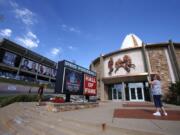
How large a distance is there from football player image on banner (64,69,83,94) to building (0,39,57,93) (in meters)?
28.0

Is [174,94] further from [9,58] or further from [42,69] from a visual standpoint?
[42,69]

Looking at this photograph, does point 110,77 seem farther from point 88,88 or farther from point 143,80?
point 88,88

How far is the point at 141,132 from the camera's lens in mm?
2553

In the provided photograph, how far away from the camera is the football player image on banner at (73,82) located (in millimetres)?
7921

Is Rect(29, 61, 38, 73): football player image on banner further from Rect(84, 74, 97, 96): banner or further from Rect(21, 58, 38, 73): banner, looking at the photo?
Rect(84, 74, 97, 96): banner

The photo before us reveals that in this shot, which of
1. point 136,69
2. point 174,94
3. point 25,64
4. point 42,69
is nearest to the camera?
point 174,94

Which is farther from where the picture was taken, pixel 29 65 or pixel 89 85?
pixel 29 65

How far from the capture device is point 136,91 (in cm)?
2200

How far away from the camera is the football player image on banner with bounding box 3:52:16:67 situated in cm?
3681

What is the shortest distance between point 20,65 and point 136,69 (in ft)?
126

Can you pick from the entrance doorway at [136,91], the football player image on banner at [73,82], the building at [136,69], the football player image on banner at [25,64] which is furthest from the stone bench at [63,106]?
the football player image on banner at [25,64]

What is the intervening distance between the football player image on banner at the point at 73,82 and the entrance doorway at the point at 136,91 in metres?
15.9

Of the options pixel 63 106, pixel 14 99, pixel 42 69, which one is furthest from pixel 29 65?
pixel 63 106

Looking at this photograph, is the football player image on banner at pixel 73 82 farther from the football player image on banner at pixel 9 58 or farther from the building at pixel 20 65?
the football player image on banner at pixel 9 58
